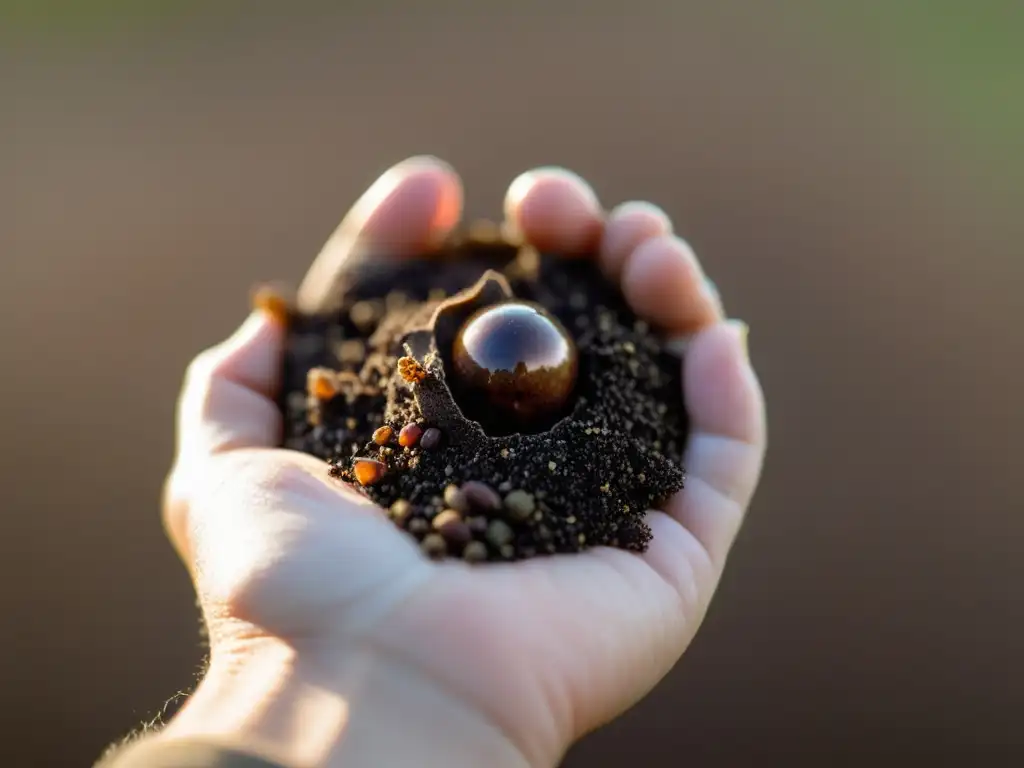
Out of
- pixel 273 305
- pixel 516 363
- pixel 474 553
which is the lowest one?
pixel 474 553

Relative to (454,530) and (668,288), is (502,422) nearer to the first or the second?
(454,530)

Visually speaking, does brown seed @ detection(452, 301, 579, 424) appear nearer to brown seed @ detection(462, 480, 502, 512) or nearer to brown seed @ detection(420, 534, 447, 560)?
brown seed @ detection(462, 480, 502, 512)

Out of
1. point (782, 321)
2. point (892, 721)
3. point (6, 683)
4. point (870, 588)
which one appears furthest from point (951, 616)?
point (6, 683)

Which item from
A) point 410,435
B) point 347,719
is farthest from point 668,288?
point 347,719

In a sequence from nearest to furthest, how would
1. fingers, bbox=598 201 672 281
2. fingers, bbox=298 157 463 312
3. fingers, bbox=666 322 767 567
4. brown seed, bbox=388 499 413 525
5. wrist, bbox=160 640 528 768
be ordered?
wrist, bbox=160 640 528 768 → brown seed, bbox=388 499 413 525 → fingers, bbox=666 322 767 567 → fingers, bbox=598 201 672 281 → fingers, bbox=298 157 463 312

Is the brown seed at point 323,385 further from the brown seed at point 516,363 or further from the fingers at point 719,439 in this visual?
the fingers at point 719,439

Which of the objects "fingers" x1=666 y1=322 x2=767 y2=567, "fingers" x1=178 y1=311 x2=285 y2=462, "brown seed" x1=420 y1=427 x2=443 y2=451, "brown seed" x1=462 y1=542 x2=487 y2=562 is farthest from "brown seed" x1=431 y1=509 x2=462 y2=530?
"fingers" x1=178 y1=311 x2=285 y2=462

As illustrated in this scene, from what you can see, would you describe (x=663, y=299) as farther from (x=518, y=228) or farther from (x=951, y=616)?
(x=951, y=616)
